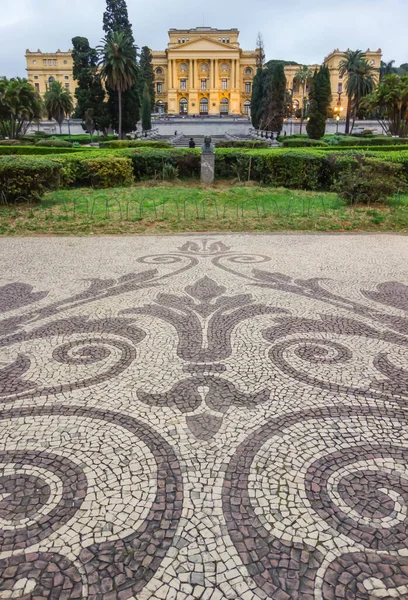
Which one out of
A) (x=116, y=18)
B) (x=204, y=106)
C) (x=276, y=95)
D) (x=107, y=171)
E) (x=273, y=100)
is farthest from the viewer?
(x=204, y=106)

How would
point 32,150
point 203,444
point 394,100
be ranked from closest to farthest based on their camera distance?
point 203,444, point 32,150, point 394,100

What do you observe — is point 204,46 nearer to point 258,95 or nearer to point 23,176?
point 258,95

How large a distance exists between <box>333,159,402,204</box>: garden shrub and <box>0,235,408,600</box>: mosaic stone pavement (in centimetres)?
595

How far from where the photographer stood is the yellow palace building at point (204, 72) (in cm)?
7006

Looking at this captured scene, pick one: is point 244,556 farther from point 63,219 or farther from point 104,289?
point 63,219

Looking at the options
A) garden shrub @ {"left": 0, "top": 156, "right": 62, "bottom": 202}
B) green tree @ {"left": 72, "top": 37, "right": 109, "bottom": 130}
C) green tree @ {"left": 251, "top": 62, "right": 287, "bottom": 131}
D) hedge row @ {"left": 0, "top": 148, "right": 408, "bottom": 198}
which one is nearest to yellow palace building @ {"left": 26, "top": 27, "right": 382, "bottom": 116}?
green tree @ {"left": 251, "top": 62, "right": 287, "bottom": 131}

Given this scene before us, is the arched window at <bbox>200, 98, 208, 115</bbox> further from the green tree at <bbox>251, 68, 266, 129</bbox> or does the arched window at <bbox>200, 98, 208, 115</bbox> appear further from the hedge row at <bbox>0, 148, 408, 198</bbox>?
the hedge row at <bbox>0, 148, 408, 198</bbox>

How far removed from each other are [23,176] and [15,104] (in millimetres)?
29306

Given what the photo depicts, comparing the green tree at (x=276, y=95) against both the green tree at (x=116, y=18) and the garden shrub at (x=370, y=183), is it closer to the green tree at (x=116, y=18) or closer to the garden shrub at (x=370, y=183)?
the green tree at (x=116, y=18)

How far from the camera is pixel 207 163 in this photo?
14.1 metres

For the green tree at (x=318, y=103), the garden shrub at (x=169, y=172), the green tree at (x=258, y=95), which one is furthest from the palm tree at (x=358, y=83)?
the garden shrub at (x=169, y=172)

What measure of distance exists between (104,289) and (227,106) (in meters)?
74.8

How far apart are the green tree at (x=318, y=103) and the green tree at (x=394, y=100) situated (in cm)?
413

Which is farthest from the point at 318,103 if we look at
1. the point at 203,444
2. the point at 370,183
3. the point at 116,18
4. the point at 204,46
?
the point at 204,46
